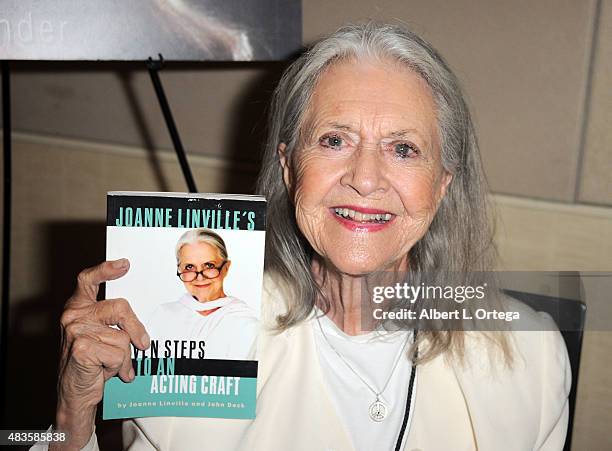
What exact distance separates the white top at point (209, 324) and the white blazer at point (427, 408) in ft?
0.56

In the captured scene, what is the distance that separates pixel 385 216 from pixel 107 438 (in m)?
0.66

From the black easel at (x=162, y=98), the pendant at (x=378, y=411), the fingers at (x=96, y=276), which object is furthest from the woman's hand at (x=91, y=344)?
the black easel at (x=162, y=98)

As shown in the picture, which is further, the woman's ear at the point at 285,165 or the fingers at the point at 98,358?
the woman's ear at the point at 285,165

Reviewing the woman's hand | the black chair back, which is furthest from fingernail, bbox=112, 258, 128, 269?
the black chair back

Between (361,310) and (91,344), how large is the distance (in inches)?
20.0

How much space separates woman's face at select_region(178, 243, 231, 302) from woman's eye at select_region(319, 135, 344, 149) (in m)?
0.29

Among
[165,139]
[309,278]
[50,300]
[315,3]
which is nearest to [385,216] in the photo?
[309,278]

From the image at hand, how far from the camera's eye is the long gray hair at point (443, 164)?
128 centimetres

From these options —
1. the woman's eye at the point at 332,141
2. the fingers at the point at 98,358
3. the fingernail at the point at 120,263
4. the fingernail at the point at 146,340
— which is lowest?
the fingers at the point at 98,358

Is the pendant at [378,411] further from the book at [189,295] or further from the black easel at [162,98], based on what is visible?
the black easel at [162,98]

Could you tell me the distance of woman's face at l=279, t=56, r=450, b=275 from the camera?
1.22 m

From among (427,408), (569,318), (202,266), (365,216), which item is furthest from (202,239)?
(569,318)

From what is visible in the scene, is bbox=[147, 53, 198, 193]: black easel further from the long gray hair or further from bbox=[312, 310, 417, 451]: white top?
bbox=[312, 310, 417, 451]: white top

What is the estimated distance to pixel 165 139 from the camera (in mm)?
2412
